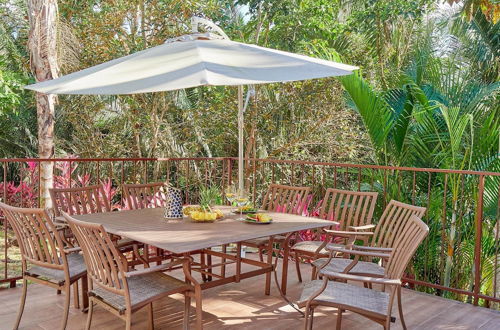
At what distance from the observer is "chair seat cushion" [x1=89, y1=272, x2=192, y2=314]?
8.86 ft

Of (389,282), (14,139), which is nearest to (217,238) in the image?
(389,282)

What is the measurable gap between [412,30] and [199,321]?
8825 mm

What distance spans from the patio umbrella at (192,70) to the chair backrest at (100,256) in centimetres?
90

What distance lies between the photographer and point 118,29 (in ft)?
26.1

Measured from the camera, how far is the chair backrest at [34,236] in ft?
9.70

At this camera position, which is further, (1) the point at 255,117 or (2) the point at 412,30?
(2) the point at 412,30

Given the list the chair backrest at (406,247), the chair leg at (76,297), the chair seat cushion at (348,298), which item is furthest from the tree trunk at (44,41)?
the chair backrest at (406,247)

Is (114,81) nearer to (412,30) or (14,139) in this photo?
(412,30)

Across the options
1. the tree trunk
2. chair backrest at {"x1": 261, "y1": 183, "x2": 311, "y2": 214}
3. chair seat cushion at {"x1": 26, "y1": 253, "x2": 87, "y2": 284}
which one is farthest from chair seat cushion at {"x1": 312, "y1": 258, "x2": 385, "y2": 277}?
the tree trunk

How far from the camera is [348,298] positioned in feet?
9.29

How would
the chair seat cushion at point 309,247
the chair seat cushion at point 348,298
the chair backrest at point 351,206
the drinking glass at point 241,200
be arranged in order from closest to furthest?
the chair seat cushion at point 348,298 < the drinking glass at point 241,200 < the chair seat cushion at point 309,247 < the chair backrest at point 351,206

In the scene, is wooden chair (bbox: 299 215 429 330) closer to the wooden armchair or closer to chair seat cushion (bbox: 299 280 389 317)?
chair seat cushion (bbox: 299 280 389 317)

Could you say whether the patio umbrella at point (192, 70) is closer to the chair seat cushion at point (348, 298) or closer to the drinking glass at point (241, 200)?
the drinking glass at point (241, 200)

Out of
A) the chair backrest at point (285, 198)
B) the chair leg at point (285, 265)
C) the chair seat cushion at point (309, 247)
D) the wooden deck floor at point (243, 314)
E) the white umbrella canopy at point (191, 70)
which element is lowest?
the wooden deck floor at point (243, 314)
